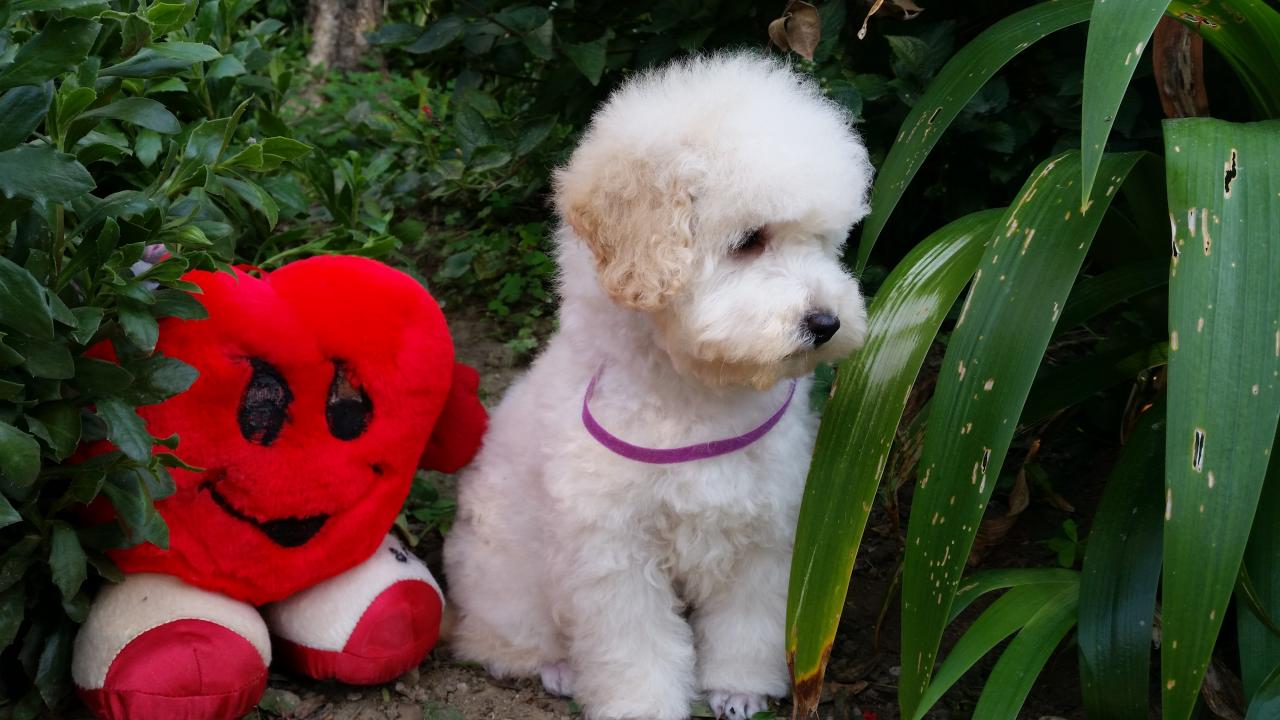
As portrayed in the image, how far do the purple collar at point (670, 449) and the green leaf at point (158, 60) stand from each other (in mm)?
987

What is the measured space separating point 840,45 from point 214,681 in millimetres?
2109

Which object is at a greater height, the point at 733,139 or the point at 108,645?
the point at 733,139

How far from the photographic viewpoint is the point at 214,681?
2.18 meters

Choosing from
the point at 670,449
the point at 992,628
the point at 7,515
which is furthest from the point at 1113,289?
the point at 7,515

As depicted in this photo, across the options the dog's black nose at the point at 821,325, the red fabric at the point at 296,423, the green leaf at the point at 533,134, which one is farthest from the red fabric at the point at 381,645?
the green leaf at the point at 533,134

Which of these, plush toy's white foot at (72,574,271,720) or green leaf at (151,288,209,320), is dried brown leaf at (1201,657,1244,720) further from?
green leaf at (151,288,209,320)

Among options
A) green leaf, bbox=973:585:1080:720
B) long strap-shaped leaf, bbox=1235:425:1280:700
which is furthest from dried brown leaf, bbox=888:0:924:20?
green leaf, bbox=973:585:1080:720

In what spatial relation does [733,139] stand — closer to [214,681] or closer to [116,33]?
[116,33]

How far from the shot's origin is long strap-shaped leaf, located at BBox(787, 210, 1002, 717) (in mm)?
2008

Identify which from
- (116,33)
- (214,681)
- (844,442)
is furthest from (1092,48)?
(214,681)

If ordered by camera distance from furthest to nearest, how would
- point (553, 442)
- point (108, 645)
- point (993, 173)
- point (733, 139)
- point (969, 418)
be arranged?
point (993, 173)
point (553, 442)
point (108, 645)
point (733, 139)
point (969, 418)

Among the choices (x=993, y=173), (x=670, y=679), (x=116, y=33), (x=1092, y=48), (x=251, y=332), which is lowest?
(x=670, y=679)

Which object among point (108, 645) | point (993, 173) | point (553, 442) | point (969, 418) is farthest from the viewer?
point (993, 173)

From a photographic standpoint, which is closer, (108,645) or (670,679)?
(108,645)
